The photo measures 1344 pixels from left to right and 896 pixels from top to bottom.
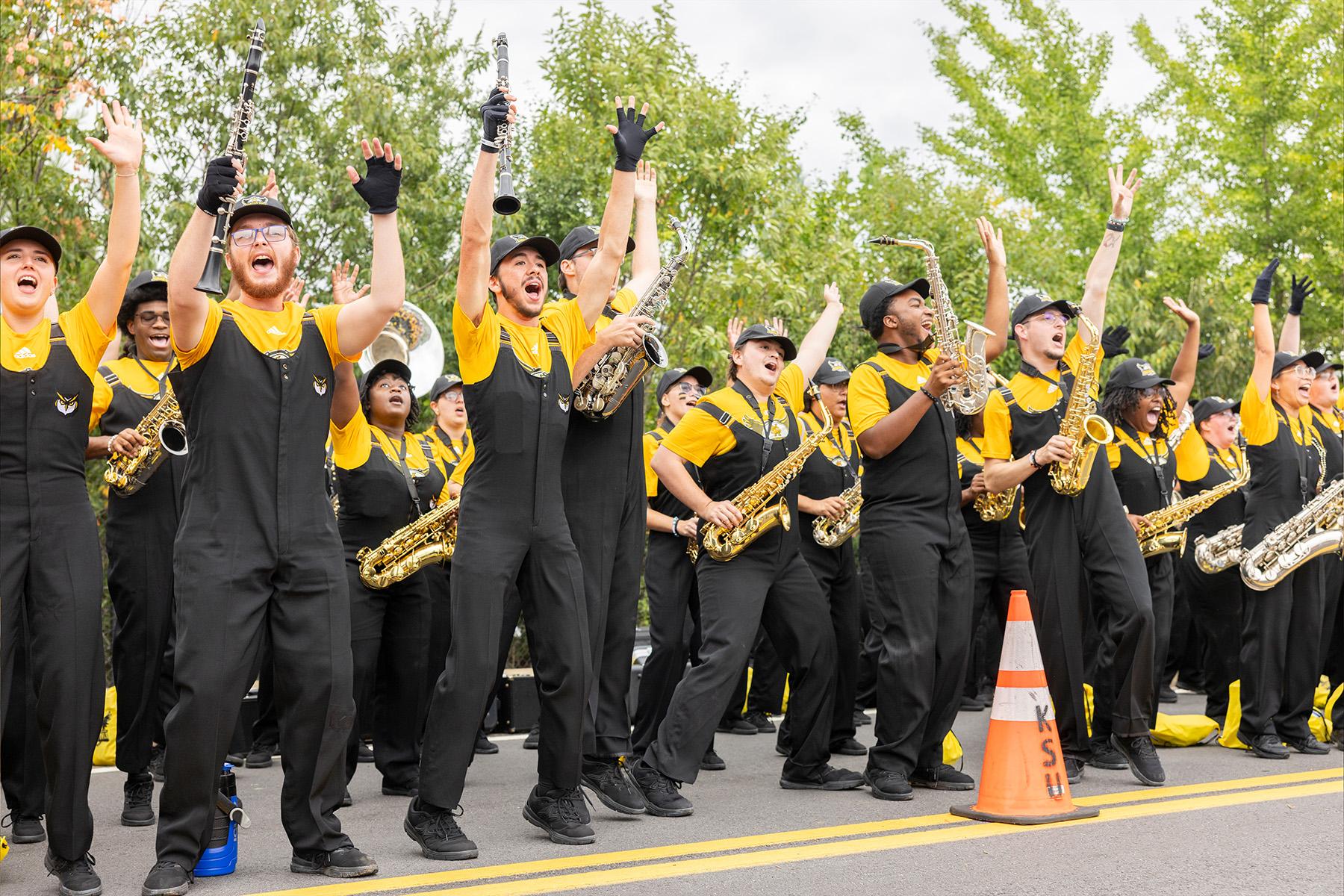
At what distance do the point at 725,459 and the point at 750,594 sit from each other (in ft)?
2.57

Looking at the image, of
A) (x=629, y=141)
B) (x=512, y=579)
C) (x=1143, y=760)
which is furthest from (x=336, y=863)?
(x=1143, y=760)

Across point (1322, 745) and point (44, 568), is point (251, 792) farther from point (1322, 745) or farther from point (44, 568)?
point (1322, 745)

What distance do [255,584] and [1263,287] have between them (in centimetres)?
712

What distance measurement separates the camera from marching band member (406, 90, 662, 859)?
5.72 metres

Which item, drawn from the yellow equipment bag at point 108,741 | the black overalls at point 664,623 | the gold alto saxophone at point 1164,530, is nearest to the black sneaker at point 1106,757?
the gold alto saxophone at point 1164,530

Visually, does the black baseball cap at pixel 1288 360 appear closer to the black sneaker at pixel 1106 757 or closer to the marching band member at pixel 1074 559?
the marching band member at pixel 1074 559

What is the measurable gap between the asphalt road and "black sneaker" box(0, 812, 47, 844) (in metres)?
0.08

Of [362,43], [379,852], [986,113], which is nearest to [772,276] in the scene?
Answer: [362,43]

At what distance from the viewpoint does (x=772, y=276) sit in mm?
14195

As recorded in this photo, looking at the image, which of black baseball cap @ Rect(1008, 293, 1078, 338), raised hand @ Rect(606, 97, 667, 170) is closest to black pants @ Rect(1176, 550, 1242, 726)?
black baseball cap @ Rect(1008, 293, 1078, 338)

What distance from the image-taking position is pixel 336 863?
17.4ft

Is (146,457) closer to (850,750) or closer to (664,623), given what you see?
(664,623)

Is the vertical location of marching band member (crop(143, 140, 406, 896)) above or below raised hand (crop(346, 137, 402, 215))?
below

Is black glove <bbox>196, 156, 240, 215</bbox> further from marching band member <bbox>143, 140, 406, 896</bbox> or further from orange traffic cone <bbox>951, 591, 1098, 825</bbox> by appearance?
orange traffic cone <bbox>951, 591, 1098, 825</bbox>
